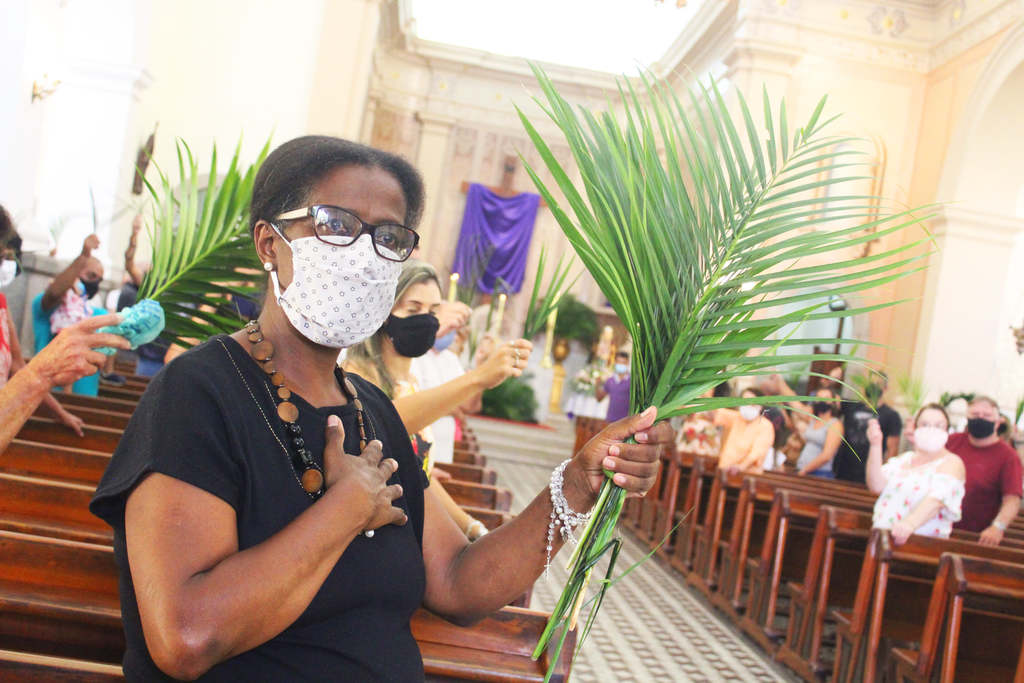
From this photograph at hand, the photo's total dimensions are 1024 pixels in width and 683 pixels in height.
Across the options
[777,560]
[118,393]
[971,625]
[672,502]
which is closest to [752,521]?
[777,560]

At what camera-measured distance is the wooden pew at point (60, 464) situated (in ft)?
8.20

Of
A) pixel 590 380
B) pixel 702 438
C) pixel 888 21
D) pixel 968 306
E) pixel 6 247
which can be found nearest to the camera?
pixel 6 247

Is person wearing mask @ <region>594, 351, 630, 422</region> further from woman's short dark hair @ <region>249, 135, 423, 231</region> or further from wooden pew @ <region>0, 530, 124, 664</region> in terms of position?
woman's short dark hair @ <region>249, 135, 423, 231</region>

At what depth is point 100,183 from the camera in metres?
7.06

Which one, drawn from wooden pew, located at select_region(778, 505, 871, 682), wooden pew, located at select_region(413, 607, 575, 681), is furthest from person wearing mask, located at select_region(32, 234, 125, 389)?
wooden pew, located at select_region(778, 505, 871, 682)

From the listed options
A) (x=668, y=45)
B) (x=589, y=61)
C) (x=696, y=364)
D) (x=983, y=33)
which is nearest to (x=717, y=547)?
(x=696, y=364)

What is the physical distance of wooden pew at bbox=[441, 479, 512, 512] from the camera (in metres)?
3.20

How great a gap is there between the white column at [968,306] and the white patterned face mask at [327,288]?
31.9 ft

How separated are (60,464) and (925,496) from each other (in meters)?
3.57

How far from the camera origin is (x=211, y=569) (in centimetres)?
108

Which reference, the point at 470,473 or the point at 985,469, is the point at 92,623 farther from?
the point at 985,469

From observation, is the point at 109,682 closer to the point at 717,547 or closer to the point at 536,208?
the point at 717,547

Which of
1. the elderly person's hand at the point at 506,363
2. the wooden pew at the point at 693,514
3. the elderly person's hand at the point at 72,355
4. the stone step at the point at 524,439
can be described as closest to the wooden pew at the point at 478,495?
the elderly person's hand at the point at 506,363

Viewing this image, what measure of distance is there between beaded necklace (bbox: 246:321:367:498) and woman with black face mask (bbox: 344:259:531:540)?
727 millimetres
